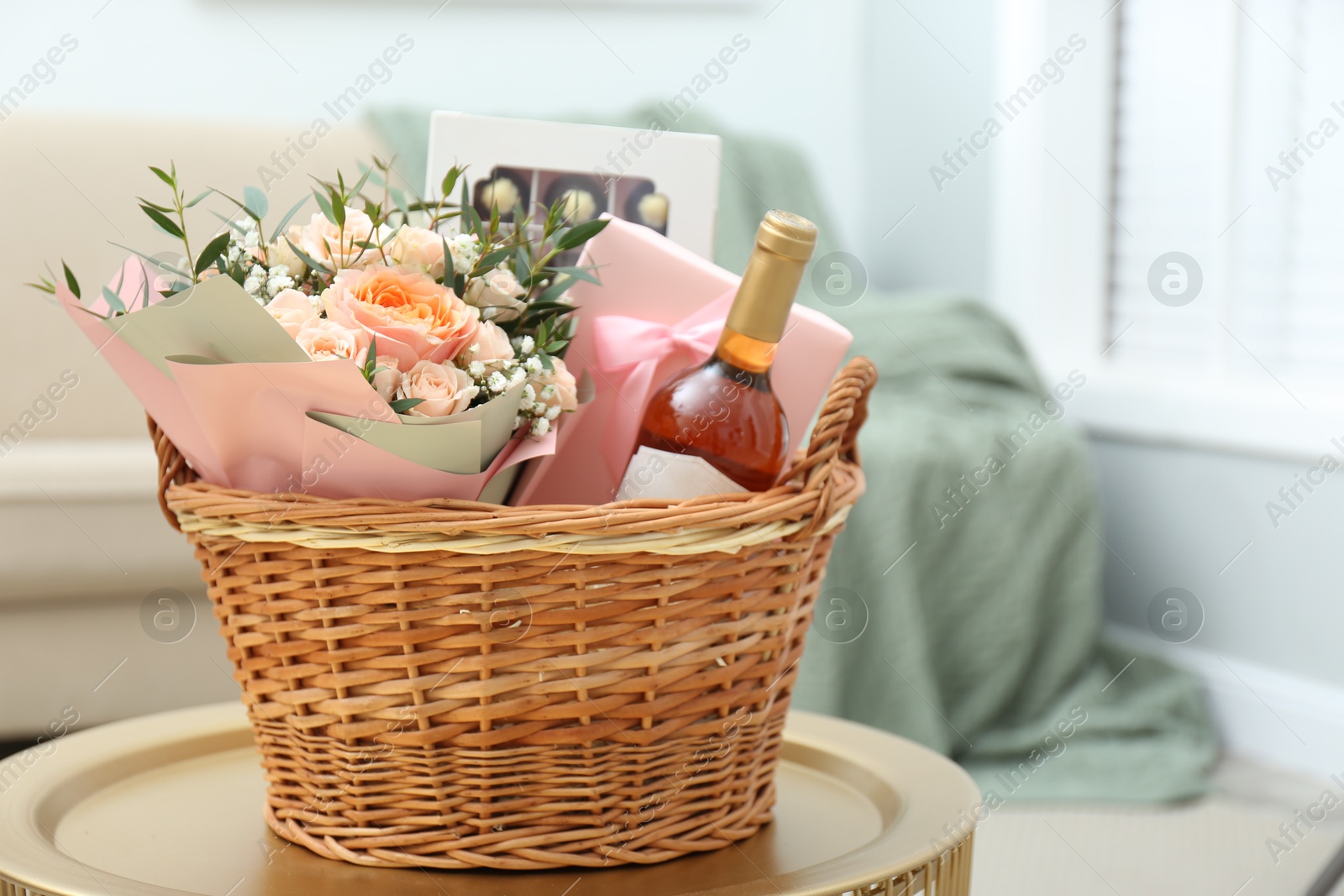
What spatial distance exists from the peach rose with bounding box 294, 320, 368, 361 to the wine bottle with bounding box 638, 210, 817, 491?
151 mm

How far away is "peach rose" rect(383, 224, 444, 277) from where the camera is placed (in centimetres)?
57

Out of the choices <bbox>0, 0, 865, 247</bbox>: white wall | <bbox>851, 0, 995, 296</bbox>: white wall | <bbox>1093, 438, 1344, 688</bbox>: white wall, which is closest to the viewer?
<bbox>1093, 438, 1344, 688</bbox>: white wall

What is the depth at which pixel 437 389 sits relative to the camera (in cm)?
52

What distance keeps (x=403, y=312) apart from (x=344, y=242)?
0.22ft

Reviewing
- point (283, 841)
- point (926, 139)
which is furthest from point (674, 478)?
point (926, 139)

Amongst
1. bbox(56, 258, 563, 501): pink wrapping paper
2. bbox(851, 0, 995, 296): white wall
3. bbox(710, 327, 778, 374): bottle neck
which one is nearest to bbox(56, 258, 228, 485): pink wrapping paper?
bbox(56, 258, 563, 501): pink wrapping paper

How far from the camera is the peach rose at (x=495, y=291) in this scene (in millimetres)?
577

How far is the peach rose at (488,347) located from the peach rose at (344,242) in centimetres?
7

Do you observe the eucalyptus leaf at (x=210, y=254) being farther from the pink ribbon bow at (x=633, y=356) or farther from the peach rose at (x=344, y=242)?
the pink ribbon bow at (x=633, y=356)

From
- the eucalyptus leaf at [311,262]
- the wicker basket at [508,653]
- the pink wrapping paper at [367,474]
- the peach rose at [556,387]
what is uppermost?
the eucalyptus leaf at [311,262]

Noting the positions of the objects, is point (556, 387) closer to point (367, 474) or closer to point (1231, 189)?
point (367, 474)

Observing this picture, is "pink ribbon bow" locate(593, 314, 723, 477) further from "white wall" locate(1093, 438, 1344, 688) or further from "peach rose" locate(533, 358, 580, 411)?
"white wall" locate(1093, 438, 1344, 688)

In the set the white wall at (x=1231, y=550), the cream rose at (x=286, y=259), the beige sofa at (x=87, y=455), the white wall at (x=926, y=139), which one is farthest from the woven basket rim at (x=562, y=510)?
the white wall at (x=926, y=139)

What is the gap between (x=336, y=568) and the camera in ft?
1.68
